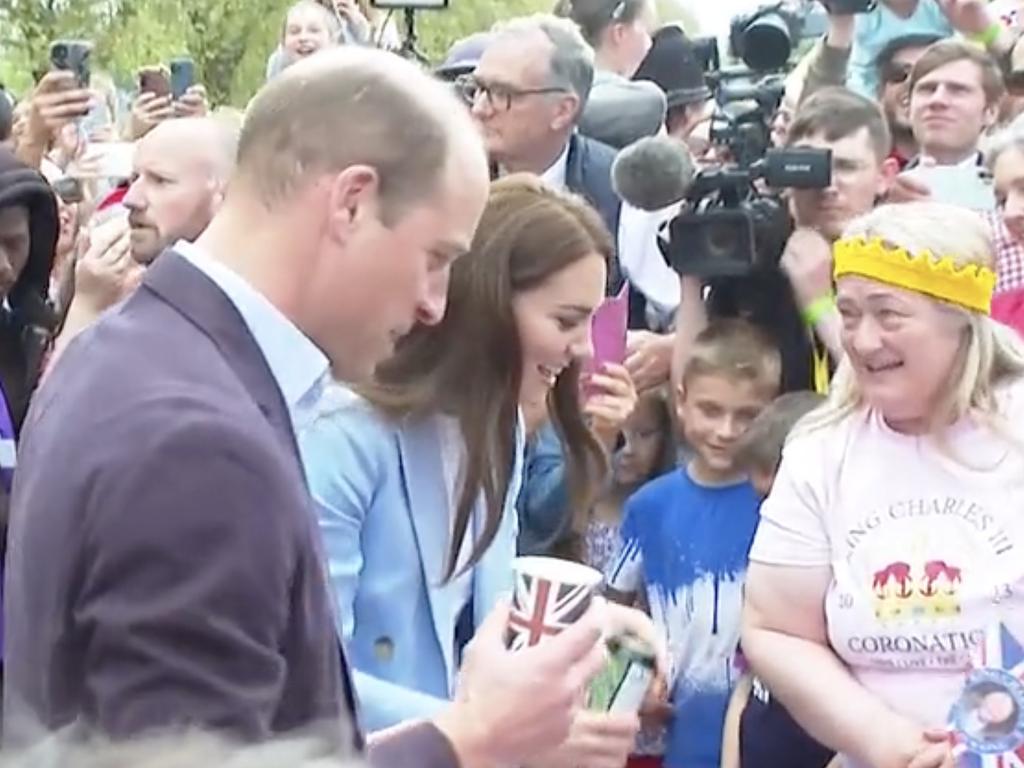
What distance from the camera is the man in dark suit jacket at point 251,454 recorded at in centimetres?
182

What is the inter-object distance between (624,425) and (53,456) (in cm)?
267

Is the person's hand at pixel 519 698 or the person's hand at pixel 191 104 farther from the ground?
the person's hand at pixel 519 698

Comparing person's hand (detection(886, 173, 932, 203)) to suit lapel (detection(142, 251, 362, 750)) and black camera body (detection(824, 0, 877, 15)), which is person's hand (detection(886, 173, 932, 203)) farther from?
suit lapel (detection(142, 251, 362, 750))

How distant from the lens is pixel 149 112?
7.64 m

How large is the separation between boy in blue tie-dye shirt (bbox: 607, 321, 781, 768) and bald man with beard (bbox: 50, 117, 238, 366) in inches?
50.3

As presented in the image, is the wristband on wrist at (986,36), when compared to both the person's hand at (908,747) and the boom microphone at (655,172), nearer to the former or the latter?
the boom microphone at (655,172)

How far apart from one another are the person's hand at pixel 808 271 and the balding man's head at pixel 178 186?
1.36m

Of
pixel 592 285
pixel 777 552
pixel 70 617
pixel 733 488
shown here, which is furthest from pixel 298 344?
pixel 733 488

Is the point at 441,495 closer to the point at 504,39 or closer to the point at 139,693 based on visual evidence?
the point at 139,693

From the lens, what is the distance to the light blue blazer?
268 centimetres

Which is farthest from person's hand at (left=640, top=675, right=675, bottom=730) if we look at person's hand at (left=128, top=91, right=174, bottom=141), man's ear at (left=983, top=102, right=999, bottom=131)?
person's hand at (left=128, top=91, right=174, bottom=141)

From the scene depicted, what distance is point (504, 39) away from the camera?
17.5 feet

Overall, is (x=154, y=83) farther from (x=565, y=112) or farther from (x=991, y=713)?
(x=991, y=713)

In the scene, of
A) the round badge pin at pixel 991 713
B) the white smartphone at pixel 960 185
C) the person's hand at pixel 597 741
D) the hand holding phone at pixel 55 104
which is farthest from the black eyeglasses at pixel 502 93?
the person's hand at pixel 597 741
